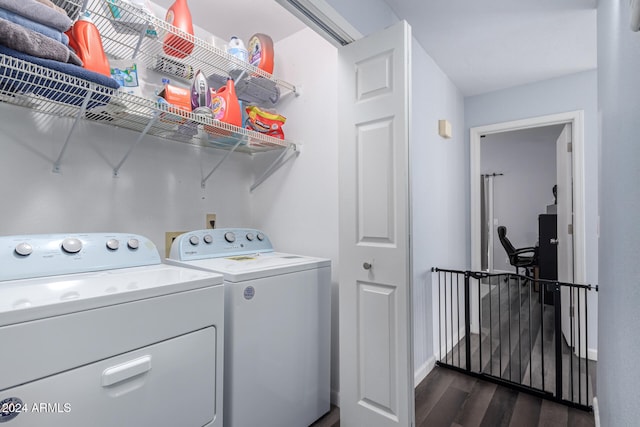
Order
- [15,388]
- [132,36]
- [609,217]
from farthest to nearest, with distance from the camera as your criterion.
A: 1. [132,36]
2. [609,217]
3. [15,388]

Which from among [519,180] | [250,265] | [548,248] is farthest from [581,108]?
[519,180]

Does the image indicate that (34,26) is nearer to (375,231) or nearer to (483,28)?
(375,231)

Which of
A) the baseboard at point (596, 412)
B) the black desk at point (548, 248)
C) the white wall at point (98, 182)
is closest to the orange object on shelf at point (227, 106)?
the white wall at point (98, 182)

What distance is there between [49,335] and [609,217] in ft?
6.26

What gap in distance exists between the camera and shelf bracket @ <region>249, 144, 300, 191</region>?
2.12m

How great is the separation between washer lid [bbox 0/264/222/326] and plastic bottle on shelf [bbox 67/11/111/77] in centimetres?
84

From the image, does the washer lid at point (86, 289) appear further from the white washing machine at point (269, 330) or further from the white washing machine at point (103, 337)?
the white washing machine at point (269, 330)

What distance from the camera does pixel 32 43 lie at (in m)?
1.03

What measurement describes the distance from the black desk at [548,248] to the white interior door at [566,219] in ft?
2.33

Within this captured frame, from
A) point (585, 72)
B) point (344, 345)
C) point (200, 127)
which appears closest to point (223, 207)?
point (200, 127)

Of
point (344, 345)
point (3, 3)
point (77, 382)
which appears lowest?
point (344, 345)

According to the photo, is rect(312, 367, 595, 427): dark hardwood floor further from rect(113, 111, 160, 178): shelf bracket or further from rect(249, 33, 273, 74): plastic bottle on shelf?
rect(249, 33, 273, 74): plastic bottle on shelf

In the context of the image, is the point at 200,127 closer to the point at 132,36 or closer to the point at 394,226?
the point at 132,36

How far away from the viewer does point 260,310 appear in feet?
4.55
